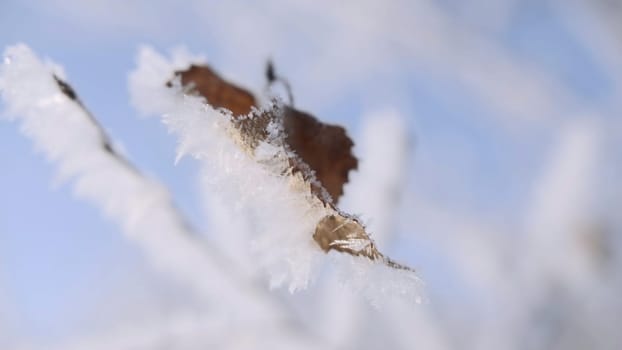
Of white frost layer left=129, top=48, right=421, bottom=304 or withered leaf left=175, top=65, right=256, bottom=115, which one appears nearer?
white frost layer left=129, top=48, right=421, bottom=304

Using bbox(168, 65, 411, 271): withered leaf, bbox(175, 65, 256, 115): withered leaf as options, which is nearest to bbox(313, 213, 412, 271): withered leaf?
bbox(168, 65, 411, 271): withered leaf

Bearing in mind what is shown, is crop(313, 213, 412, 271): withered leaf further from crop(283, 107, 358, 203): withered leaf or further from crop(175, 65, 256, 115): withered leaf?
crop(175, 65, 256, 115): withered leaf

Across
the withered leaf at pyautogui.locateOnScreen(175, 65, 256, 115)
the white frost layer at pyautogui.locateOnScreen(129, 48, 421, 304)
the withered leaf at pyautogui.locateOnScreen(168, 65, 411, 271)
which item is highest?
the withered leaf at pyautogui.locateOnScreen(175, 65, 256, 115)

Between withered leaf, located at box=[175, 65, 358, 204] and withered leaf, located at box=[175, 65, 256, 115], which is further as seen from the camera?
withered leaf, located at box=[175, 65, 256, 115]

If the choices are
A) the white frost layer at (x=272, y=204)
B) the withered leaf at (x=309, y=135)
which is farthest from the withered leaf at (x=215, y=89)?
the white frost layer at (x=272, y=204)

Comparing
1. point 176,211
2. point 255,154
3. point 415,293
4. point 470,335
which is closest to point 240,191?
point 255,154

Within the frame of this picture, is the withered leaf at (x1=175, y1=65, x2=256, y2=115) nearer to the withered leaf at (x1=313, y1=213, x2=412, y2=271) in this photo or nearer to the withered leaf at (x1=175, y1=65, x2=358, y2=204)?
the withered leaf at (x1=175, y1=65, x2=358, y2=204)

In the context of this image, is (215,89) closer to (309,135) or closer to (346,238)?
(309,135)

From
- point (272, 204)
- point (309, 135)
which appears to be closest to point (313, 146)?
point (309, 135)

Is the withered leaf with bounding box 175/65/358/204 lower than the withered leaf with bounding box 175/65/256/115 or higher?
lower

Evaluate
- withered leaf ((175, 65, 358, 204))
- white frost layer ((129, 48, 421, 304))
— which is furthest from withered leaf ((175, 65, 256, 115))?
white frost layer ((129, 48, 421, 304))
